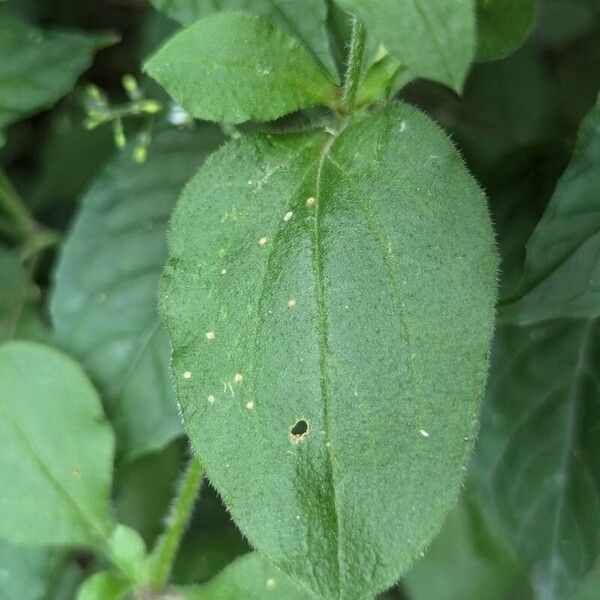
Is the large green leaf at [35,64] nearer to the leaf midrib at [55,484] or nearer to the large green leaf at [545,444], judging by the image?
the leaf midrib at [55,484]

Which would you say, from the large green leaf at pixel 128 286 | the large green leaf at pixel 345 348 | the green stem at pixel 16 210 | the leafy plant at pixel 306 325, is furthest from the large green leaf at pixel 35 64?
the large green leaf at pixel 345 348

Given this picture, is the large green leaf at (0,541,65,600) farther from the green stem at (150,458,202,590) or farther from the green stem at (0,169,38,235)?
the green stem at (0,169,38,235)

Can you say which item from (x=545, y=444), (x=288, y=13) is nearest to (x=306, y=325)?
(x=288, y=13)

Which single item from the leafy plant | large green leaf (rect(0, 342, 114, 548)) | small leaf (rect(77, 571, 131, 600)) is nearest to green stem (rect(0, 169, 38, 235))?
the leafy plant

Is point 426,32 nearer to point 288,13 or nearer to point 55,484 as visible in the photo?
point 288,13

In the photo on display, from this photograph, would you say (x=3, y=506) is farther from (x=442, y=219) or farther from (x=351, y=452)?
(x=442, y=219)

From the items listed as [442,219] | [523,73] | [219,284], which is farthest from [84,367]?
[523,73]
